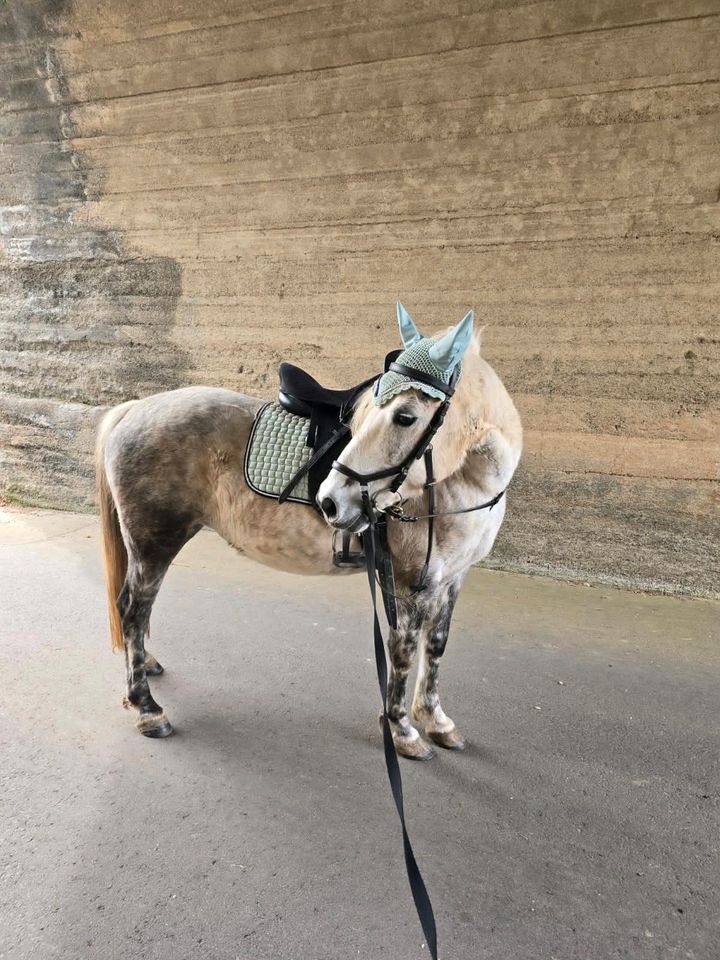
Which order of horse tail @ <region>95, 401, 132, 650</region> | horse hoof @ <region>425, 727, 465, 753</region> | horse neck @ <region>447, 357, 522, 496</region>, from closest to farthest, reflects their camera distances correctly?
horse neck @ <region>447, 357, 522, 496</region> < horse hoof @ <region>425, 727, 465, 753</region> < horse tail @ <region>95, 401, 132, 650</region>

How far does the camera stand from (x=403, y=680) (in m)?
2.15

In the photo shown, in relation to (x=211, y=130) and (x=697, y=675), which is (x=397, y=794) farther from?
(x=211, y=130)

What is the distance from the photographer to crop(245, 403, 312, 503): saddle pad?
214cm

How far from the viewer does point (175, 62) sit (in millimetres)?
4457

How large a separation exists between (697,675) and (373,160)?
385 cm

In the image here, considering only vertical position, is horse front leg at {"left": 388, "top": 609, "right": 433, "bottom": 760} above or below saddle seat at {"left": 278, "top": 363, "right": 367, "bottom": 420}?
below

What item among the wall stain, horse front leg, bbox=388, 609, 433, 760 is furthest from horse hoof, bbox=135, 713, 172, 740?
the wall stain

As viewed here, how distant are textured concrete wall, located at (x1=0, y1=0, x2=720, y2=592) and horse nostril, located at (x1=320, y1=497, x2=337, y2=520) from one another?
8.76ft

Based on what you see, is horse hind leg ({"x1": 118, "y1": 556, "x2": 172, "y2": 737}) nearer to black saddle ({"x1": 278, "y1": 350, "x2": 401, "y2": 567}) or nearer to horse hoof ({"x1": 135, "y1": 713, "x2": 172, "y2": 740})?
horse hoof ({"x1": 135, "y1": 713, "x2": 172, "y2": 740})

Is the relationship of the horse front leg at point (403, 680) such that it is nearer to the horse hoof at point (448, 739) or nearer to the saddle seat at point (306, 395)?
the horse hoof at point (448, 739)

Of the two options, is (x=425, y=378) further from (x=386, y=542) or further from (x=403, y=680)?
(x=403, y=680)

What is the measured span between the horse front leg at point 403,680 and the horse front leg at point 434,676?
98 millimetres

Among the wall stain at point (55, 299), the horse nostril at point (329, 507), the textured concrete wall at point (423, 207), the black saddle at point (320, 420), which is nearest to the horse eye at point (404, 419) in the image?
the horse nostril at point (329, 507)

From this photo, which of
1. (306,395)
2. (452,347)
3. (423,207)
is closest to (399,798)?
(452,347)
